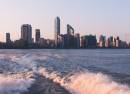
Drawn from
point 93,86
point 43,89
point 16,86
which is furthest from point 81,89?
point 16,86

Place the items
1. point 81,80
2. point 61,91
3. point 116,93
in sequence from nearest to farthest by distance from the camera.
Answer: point 116,93, point 61,91, point 81,80

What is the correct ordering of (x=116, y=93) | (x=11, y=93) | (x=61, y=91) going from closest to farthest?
(x=116, y=93), (x=11, y=93), (x=61, y=91)

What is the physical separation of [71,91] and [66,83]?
246cm

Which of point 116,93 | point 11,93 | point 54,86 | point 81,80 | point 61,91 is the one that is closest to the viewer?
point 116,93

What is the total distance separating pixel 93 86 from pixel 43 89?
6.63 feet

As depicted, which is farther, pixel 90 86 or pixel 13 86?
pixel 90 86

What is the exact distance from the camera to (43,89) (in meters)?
16.5

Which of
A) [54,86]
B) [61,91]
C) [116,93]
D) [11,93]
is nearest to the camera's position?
[116,93]

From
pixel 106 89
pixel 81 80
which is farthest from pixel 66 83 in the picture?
pixel 106 89

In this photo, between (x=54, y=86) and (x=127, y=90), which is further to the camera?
(x=54, y=86)

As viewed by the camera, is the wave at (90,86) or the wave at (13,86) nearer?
the wave at (90,86)

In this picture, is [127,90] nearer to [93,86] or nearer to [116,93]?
[116,93]

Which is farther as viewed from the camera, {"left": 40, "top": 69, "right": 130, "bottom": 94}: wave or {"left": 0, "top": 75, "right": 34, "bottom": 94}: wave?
{"left": 0, "top": 75, "right": 34, "bottom": 94}: wave

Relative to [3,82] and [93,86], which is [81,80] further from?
[3,82]
